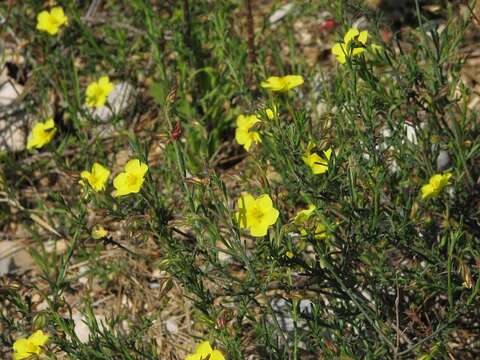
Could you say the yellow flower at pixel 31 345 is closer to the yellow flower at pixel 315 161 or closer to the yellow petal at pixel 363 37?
the yellow flower at pixel 315 161

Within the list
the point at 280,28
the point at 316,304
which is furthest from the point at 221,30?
the point at 316,304

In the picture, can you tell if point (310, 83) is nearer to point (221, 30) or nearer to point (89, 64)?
point (221, 30)

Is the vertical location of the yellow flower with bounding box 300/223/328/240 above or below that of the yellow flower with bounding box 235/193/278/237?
below

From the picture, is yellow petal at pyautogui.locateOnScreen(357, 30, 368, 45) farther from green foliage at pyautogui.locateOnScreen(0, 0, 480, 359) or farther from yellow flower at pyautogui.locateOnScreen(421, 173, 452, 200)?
yellow flower at pyautogui.locateOnScreen(421, 173, 452, 200)

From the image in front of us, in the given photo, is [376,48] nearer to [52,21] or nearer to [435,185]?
[435,185]

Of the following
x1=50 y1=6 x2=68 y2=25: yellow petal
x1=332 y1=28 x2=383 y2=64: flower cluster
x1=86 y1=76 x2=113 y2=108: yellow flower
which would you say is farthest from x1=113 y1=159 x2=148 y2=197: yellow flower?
x1=50 y1=6 x2=68 y2=25: yellow petal
